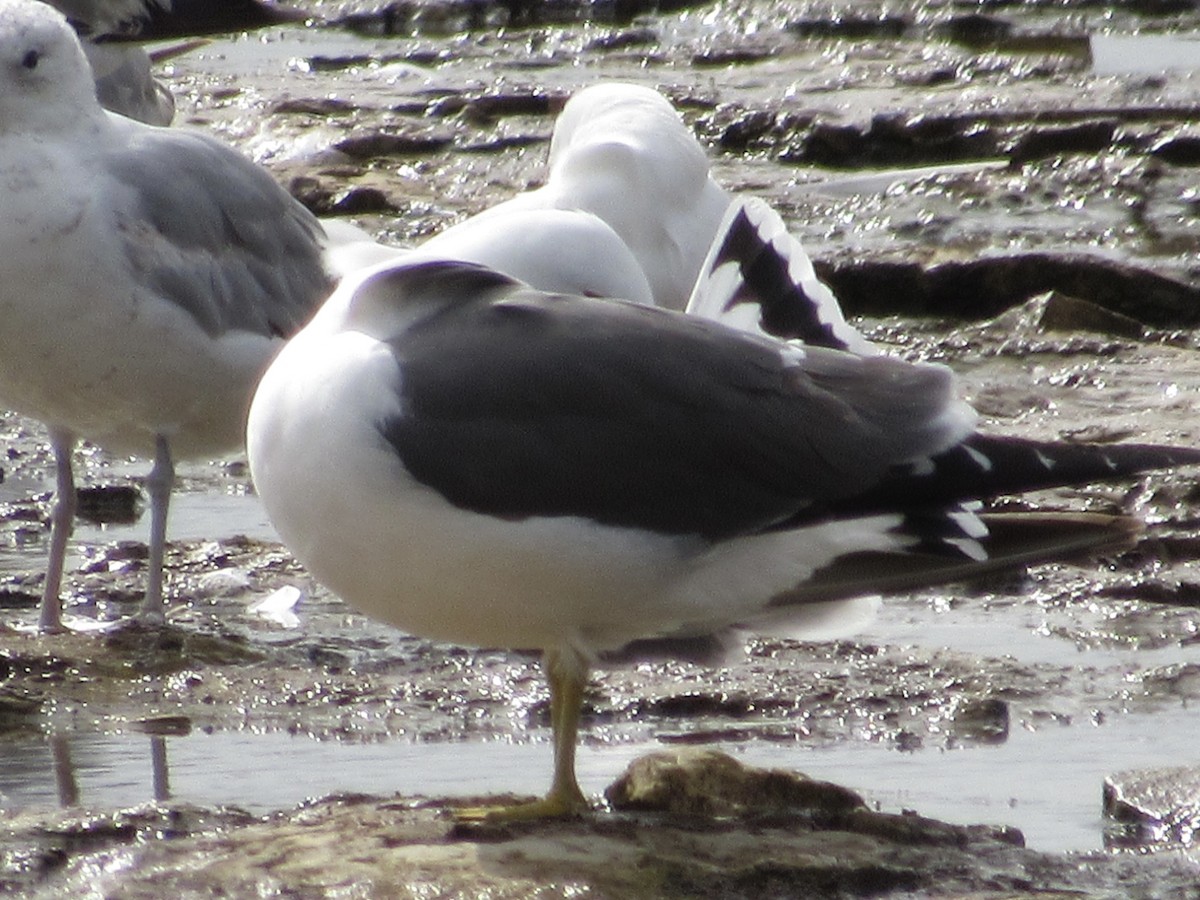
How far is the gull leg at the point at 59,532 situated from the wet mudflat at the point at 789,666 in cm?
12

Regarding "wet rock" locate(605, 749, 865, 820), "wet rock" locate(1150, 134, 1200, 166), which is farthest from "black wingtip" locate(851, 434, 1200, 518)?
"wet rock" locate(1150, 134, 1200, 166)

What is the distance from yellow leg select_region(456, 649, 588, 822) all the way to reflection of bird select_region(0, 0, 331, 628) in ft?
6.06

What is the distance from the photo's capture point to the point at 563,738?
14.0ft

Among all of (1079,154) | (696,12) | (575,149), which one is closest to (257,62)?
(696,12)

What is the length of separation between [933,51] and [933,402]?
10.2m

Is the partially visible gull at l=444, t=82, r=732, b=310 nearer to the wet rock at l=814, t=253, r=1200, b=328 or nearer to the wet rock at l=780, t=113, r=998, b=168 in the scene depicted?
the wet rock at l=814, t=253, r=1200, b=328

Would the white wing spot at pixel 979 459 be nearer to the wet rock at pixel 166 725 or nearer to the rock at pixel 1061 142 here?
the wet rock at pixel 166 725

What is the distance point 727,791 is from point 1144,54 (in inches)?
418

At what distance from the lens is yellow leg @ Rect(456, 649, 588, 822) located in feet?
13.6

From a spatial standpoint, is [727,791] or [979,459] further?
[727,791]

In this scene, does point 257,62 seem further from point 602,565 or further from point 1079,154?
point 602,565

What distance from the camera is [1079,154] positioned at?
10977mm

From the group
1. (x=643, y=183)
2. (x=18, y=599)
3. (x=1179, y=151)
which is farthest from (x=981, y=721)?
(x=1179, y=151)

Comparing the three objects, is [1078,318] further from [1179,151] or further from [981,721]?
[981,721]
